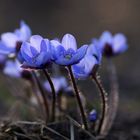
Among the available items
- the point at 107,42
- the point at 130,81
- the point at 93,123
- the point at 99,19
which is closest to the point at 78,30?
the point at 99,19

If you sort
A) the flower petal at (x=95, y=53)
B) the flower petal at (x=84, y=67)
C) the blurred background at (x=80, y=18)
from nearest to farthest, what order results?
the flower petal at (x=84, y=67)
the flower petal at (x=95, y=53)
the blurred background at (x=80, y=18)

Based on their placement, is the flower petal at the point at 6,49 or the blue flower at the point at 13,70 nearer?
the flower petal at the point at 6,49

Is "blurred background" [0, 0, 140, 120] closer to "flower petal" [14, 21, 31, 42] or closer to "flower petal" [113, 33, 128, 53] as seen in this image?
"flower petal" [113, 33, 128, 53]

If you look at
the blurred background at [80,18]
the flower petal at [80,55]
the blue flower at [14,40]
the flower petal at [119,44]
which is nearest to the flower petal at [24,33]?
the blue flower at [14,40]

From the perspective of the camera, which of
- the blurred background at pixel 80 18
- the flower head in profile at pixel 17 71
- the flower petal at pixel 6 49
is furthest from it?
the blurred background at pixel 80 18

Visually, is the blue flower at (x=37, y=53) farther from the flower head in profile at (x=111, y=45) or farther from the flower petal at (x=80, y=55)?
the flower head in profile at (x=111, y=45)

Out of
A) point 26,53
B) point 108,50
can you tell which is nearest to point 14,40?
point 108,50

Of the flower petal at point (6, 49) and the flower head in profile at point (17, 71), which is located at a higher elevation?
the flower petal at point (6, 49)
